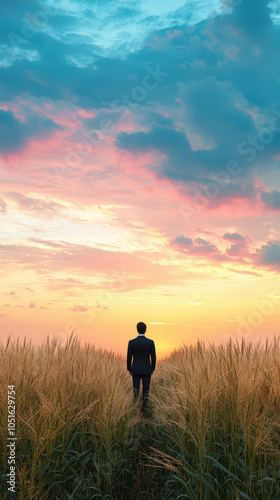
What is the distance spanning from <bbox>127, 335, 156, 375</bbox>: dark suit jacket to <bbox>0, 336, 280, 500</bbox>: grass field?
2752mm

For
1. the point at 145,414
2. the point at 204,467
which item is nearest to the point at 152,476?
the point at 204,467

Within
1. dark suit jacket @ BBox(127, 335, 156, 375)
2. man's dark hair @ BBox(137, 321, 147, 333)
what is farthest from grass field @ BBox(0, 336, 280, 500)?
man's dark hair @ BBox(137, 321, 147, 333)

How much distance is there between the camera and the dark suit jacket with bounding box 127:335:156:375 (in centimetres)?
933

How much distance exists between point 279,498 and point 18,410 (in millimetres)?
3842

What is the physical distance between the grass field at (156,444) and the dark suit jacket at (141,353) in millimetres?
2752

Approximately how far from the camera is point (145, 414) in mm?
8812

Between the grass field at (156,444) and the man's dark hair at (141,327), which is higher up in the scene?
the man's dark hair at (141,327)

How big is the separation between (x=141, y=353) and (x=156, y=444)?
314 centimetres

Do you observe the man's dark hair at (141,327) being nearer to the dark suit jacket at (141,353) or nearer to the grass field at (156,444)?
the dark suit jacket at (141,353)

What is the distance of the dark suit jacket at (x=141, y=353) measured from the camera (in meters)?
9.33

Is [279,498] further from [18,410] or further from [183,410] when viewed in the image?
[18,410]

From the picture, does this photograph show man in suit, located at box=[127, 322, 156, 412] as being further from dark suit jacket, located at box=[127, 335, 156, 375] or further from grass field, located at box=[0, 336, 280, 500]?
grass field, located at box=[0, 336, 280, 500]

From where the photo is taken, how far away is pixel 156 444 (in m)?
6.31

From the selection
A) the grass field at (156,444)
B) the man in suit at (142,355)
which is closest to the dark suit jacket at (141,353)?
the man in suit at (142,355)
